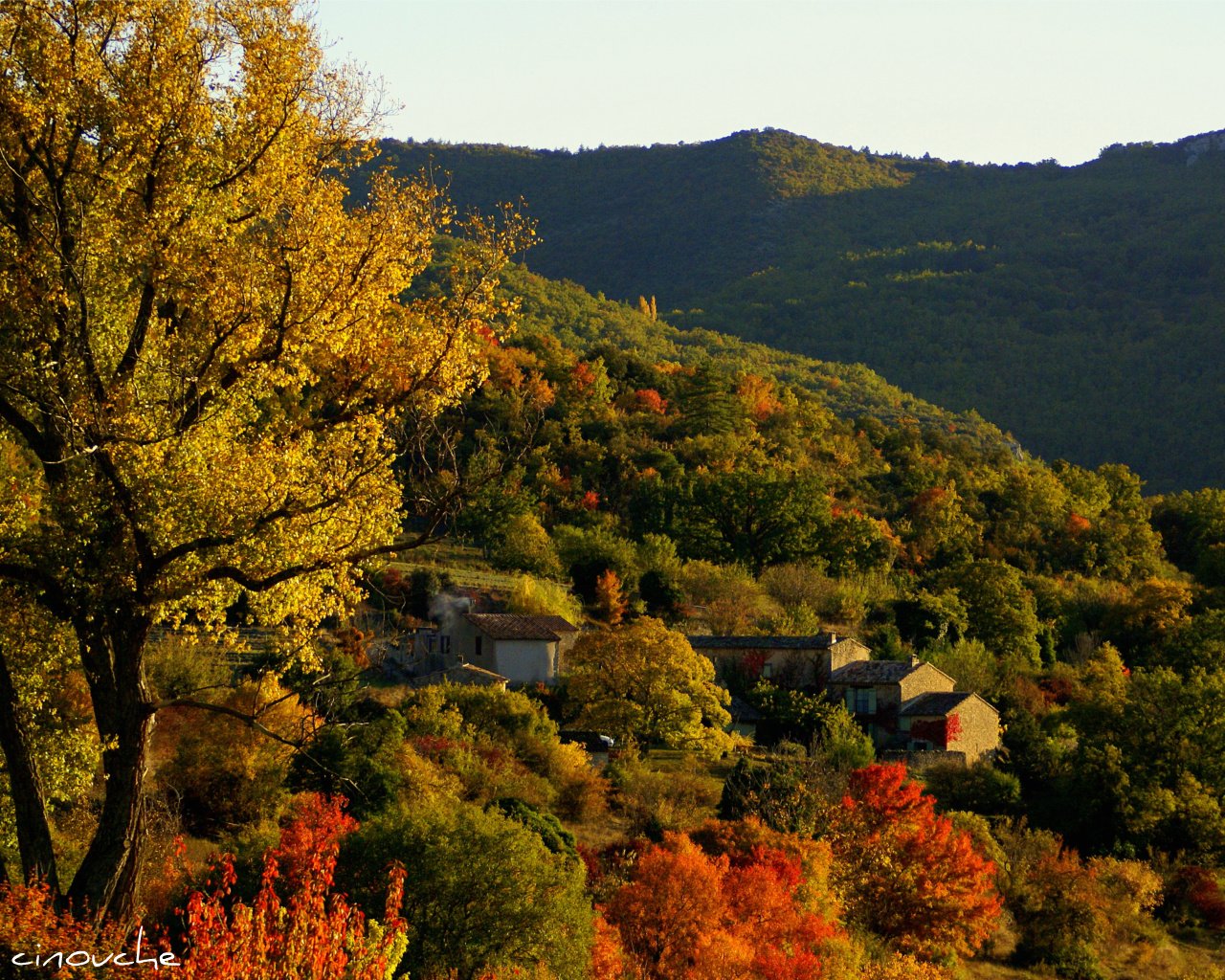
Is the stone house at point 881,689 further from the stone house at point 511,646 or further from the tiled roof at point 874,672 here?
the stone house at point 511,646

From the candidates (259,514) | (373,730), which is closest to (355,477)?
(259,514)

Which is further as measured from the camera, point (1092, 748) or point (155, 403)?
point (1092, 748)

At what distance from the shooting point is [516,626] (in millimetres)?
57938

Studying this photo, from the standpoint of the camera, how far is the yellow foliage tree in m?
13.4

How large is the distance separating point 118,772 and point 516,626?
4465 cm

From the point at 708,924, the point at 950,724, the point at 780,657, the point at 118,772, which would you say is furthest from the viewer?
the point at 780,657

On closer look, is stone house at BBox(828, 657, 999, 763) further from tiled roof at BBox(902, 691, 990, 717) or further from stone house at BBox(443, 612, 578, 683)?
stone house at BBox(443, 612, 578, 683)

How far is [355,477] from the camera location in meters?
13.7

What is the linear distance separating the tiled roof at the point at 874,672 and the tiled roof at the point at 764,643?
4.67ft

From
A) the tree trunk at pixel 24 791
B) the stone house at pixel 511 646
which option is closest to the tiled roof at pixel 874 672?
the stone house at pixel 511 646

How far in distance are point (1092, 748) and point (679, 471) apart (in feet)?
134

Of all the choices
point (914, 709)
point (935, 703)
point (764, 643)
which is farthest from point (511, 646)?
point (935, 703)

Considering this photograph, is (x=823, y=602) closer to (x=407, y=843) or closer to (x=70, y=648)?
(x=407, y=843)

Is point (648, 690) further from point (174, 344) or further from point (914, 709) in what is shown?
point (174, 344)
